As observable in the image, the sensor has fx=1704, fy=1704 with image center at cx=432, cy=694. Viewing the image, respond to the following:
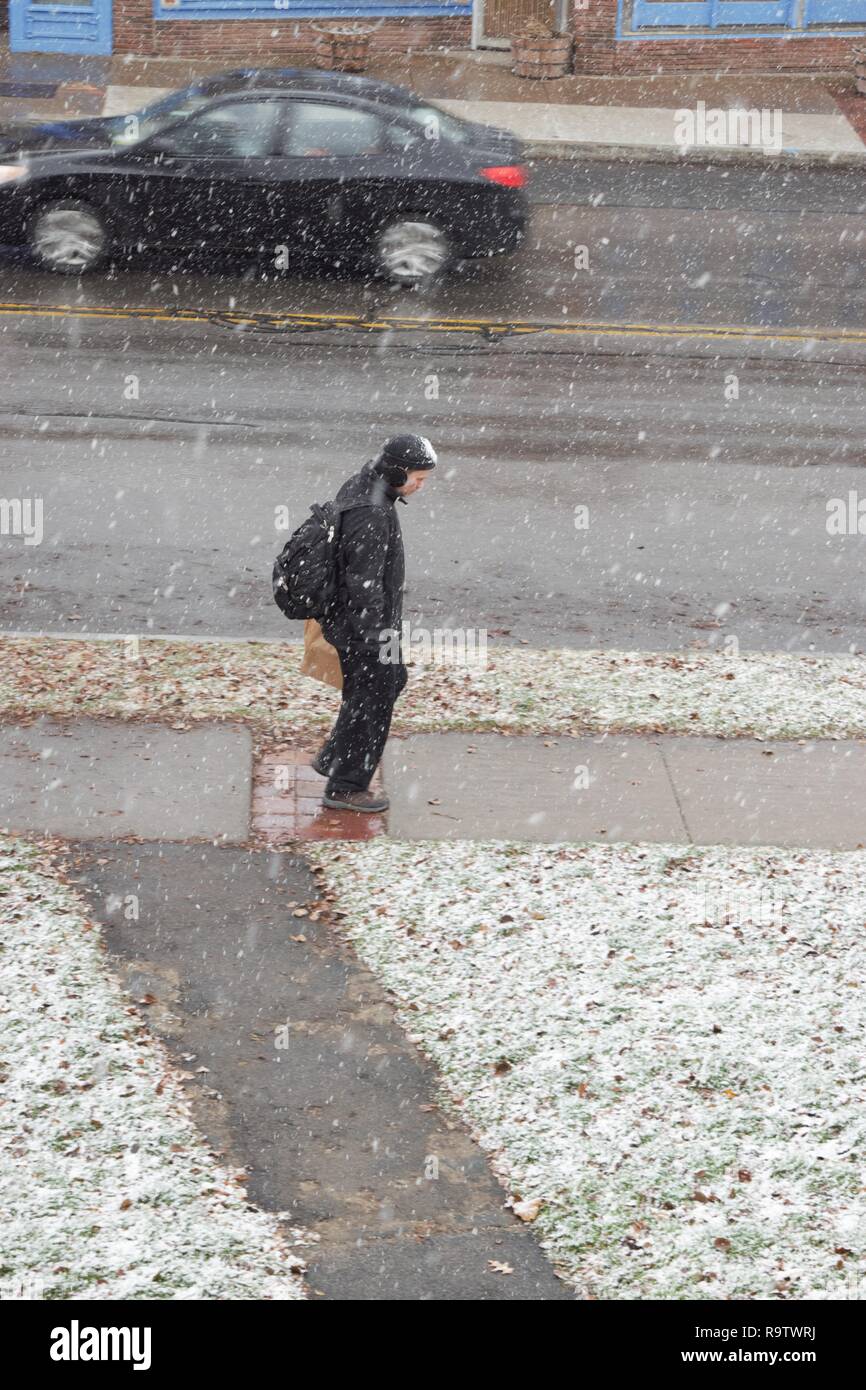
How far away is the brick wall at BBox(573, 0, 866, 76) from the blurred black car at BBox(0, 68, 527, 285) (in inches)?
405

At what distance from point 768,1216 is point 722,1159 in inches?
11.2

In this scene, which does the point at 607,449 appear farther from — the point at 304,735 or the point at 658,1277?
the point at 658,1277

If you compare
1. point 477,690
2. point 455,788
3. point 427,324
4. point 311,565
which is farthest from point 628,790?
point 427,324

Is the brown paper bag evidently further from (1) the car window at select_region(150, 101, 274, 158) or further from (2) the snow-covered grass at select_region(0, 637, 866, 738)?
(1) the car window at select_region(150, 101, 274, 158)

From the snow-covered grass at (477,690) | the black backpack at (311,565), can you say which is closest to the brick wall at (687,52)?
the snow-covered grass at (477,690)

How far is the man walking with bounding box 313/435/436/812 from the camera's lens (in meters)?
7.34

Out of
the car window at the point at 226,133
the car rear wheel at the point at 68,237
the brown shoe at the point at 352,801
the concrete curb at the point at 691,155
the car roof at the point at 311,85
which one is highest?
the car roof at the point at 311,85

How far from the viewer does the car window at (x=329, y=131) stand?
51.8 ft

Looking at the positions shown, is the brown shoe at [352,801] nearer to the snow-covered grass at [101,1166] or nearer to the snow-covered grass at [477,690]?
the snow-covered grass at [477,690]

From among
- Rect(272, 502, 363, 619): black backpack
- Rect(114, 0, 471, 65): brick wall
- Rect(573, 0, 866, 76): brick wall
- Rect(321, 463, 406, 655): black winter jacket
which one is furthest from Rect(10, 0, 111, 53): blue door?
Rect(272, 502, 363, 619): black backpack

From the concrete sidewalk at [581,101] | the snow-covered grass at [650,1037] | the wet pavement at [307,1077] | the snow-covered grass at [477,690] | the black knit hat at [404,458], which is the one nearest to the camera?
the wet pavement at [307,1077]

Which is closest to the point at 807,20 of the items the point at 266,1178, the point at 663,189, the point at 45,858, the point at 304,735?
the point at 663,189

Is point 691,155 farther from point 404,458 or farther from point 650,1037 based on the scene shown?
point 650,1037

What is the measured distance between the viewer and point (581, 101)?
23969 millimetres
